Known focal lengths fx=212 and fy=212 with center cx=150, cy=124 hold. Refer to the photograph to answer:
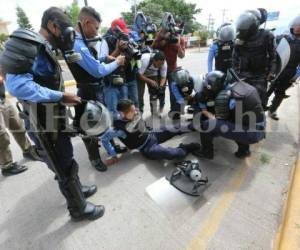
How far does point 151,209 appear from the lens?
212cm

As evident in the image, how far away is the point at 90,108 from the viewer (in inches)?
69.8

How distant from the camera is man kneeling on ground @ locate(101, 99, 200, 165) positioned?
2.71m

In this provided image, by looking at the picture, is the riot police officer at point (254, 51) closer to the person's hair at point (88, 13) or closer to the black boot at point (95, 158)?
the person's hair at point (88, 13)

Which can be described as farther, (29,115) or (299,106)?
(299,106)

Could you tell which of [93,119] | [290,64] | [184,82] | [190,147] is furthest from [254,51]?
[93,119]

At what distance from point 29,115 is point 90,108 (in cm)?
45

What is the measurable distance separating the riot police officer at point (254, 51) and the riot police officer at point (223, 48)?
16.9 inches

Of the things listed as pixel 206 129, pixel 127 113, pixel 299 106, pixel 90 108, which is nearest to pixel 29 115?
pixel 90 108

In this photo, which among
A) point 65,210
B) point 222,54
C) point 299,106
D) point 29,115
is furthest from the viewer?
point 299,106

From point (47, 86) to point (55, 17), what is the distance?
1.58ft

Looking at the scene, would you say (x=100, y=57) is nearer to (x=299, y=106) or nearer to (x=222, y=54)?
(x=222, y=54)

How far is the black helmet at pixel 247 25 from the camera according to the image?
10.0ft

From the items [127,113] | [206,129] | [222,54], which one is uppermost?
[222,54]

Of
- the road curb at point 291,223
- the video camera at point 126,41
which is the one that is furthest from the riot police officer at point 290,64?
the video camera at point 126,41
